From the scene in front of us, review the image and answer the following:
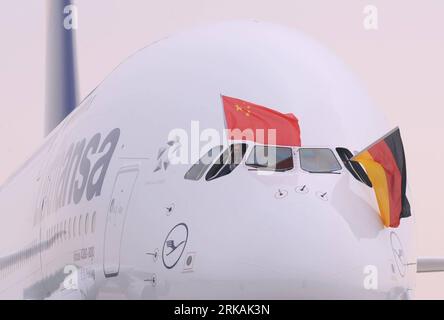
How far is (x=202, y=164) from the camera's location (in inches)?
449

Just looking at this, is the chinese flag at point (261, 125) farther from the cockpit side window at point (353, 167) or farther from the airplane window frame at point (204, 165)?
the cockpit side window at point (353, 167)

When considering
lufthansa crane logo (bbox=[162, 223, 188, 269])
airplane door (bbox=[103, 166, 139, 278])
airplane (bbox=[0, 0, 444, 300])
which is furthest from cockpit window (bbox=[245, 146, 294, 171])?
airplane door (bbox=[103, 166, 139, 278])

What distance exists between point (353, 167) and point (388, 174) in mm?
373

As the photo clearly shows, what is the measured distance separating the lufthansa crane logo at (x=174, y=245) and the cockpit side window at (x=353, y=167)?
1699 mm

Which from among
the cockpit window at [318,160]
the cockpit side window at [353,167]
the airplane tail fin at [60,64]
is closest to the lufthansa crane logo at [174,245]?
the cockpit window at [318,160]

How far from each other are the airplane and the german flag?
0.30ft

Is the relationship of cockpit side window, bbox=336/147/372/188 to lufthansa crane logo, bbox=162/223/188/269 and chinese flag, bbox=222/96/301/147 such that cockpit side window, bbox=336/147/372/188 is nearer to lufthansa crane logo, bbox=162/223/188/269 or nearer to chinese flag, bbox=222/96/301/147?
chinese flag, bbox=222/96/301/147

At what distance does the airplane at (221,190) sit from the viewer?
10.5m

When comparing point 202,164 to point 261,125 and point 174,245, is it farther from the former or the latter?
point 174,245

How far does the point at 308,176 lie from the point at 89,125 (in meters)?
4.61

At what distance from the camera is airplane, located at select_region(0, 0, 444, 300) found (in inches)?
412
